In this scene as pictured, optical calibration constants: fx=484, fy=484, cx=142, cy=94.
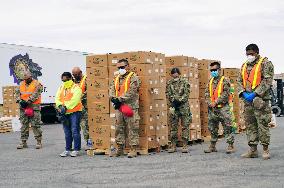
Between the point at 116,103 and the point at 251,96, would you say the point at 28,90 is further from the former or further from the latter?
the point at 251,96

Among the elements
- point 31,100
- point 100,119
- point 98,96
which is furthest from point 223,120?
point 31,100

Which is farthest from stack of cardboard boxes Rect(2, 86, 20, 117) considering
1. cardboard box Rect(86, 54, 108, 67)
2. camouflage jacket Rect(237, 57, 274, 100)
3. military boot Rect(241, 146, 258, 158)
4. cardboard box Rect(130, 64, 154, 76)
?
camouflage jacket Rect(237, 57, 274, 100)

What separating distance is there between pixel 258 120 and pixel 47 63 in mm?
17946

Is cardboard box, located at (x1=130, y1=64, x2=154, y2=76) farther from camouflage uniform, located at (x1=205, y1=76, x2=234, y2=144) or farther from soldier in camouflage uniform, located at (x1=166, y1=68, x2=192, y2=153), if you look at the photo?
camouflage uniform, located at (x1=205, y1=76, x2=234, y2=144)

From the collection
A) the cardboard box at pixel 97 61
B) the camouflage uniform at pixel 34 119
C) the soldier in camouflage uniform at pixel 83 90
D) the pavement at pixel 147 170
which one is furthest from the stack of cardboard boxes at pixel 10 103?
the cardboard box at pixel 97 61

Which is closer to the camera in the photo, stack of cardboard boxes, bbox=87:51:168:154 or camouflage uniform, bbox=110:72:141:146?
camouflage uniform, bbox=110:72:141:146

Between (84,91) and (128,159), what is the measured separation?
2.76 meters

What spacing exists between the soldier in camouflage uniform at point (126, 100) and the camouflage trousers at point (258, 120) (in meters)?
2.57

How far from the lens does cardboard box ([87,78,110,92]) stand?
1204cm

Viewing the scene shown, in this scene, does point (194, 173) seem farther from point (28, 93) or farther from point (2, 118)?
point (2, 118)

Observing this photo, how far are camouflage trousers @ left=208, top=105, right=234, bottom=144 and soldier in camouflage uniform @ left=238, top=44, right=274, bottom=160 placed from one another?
3.38 ft

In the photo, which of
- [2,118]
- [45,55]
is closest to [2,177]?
[2,118]

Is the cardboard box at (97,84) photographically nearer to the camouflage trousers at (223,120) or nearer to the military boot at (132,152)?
the military boot at (132,152)

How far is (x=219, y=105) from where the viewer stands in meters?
11.7
